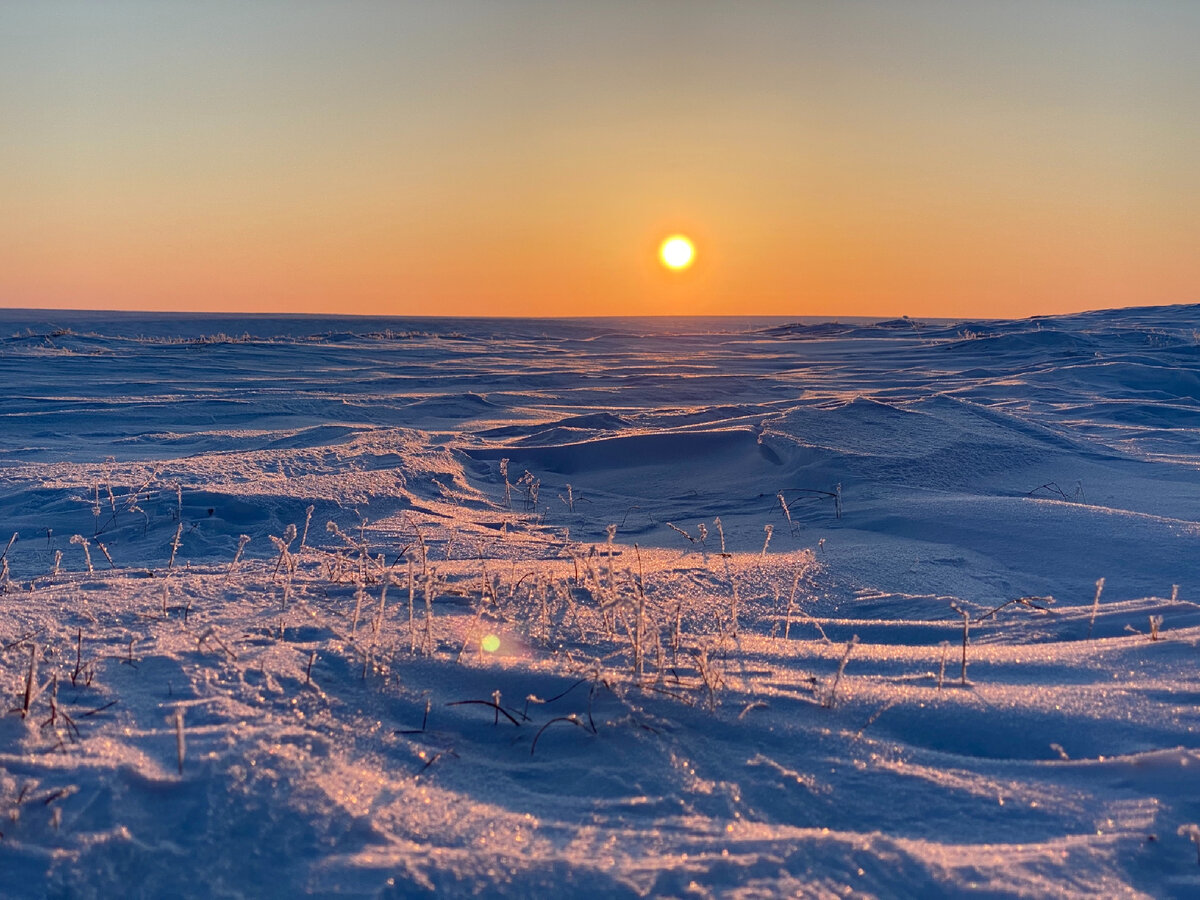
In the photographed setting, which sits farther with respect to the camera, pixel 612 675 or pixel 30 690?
pixel 612 675

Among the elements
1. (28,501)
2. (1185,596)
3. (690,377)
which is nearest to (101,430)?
(28,501)

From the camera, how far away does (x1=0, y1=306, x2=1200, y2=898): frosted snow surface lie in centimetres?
140

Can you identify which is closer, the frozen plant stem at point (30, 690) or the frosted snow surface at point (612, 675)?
the frosted snow surface at point (612, 675)

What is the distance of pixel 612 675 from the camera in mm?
2018

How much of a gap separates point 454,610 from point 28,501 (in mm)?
2932

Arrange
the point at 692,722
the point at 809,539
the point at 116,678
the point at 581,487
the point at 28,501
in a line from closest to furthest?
1. the point at 692,722
2. the point at 116,678
3. the point at 809,539
4. the point at 28,501
5. the point at 581,487

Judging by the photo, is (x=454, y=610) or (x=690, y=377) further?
(x=690, y=377)

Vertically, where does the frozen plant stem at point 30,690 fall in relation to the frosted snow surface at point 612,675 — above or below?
above

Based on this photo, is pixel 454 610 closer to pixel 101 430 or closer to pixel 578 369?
pixel 101 430

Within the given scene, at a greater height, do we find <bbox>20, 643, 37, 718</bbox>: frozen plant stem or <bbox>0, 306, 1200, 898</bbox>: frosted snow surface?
<bbox>20, 643, 37, 718</bbox>: frozen plant stem

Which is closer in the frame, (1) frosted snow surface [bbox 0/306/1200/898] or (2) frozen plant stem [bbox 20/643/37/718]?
(1) frosted snow surface [bbox 0/306/1200/898]

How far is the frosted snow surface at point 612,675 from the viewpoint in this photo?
1399 millimetres

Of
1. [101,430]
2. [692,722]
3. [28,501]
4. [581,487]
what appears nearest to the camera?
[692,722]

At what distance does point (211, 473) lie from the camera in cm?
479
